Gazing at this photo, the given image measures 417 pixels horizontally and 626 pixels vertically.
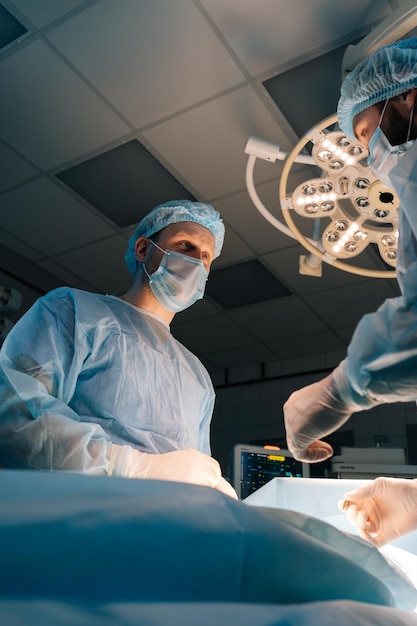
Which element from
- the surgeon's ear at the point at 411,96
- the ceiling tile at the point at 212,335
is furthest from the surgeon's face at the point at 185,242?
the ceiling tile at the point at 212,335

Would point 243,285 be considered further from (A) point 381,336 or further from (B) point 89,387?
(A) point 381,336

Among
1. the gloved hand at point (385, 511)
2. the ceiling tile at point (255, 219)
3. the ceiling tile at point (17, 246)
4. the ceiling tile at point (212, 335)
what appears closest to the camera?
the gloved hand at point (385, 511)

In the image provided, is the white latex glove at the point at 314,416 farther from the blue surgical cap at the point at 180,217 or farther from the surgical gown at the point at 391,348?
the blue surgical cap at the point at 180,217

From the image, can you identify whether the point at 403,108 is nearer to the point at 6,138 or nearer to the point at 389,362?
the point at 389,362

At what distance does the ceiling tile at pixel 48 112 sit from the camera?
8.26 ft

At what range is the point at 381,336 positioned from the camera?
1022 millimetres

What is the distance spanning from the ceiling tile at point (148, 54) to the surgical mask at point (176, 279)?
104cm

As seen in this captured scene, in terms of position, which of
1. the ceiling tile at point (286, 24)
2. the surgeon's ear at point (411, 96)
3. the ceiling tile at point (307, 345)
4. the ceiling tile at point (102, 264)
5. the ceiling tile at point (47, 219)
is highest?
the ceiling tile at point (286, 24)

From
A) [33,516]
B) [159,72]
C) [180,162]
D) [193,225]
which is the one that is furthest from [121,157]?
[33,516]

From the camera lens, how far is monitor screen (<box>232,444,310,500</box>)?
3088 mm

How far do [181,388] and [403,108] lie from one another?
3.52 feet

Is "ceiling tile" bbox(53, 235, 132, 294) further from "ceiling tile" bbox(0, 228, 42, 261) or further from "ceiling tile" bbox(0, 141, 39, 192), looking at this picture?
"ceiling tile" bbox(0, 141, 39, 192)

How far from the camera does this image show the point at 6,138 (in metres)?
2.94

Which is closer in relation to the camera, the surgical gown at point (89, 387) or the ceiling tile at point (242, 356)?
the surgical gown at point (89, 387)
